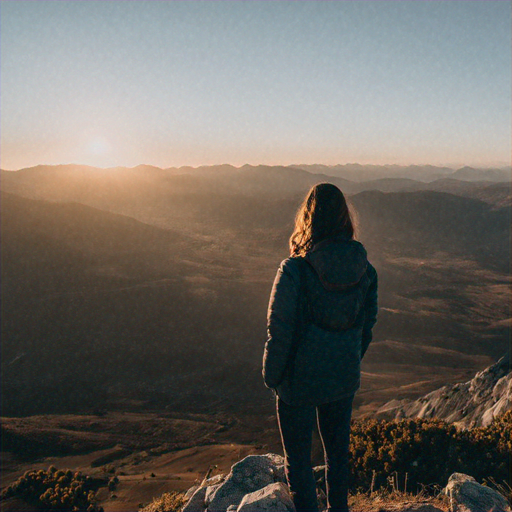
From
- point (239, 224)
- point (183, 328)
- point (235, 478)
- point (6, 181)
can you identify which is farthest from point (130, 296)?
point (6, 181)

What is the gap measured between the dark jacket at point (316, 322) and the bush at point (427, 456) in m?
2.80

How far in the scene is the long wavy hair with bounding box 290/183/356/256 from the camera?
2.23 m

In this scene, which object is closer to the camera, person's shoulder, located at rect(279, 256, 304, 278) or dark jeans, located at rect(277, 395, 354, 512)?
person's shoulder, located at rect(279, 256, 304, 278)

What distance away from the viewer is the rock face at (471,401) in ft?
29.9

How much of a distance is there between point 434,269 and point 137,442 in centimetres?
4180

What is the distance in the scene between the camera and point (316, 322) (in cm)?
214

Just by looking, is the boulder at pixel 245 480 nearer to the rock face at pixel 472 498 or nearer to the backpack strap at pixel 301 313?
the rock face at pixel 472 498

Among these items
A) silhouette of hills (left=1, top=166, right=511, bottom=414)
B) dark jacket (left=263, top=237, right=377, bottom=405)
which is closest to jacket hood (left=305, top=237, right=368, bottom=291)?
dark jacket (left=263, top=237, right=377, bottom=405)

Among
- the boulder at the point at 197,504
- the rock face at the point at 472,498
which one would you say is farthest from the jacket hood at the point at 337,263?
the boulder at the point at 197,504

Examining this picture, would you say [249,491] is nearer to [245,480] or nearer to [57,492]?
[245,480]

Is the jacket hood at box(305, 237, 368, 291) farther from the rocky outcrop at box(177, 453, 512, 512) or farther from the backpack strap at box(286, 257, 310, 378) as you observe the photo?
the rocky outcrop at box(177, 453, 512, 512)

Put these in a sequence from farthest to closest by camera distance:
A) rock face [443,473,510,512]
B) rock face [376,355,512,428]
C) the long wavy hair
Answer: rock face [376,355,512,428] → rock face [443,473,510,512] → the long wavy hair

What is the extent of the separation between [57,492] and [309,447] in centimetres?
761

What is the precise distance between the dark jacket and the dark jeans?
0.14 m
